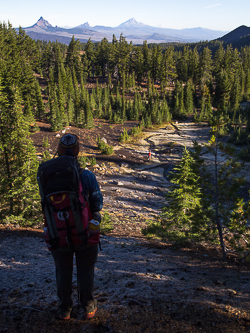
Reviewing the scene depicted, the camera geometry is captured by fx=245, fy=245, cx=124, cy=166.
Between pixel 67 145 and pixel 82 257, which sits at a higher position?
pixel 67 145

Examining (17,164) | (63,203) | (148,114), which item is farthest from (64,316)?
(148,114)

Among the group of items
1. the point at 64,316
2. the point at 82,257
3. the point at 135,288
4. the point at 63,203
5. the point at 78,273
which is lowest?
the point at 135,288

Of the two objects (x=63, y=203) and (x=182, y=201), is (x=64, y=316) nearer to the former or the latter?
(x=63, y=203)

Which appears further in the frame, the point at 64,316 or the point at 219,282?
the point at 219,282

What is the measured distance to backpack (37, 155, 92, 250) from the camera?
9.77 feet

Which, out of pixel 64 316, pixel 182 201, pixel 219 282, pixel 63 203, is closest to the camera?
pixel 63 203

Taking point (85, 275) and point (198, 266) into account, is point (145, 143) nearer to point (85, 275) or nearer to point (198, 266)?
point (198, 266)

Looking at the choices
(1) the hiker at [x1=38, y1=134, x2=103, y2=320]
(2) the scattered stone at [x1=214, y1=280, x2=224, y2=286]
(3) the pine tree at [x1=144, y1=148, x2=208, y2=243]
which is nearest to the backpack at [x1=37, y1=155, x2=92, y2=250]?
(1) the hiker at [x1=38, y1=134, x2=103, y2=320]

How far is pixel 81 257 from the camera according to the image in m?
3.30

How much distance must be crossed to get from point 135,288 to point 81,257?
230 centimetres

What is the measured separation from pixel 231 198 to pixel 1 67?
127 ft

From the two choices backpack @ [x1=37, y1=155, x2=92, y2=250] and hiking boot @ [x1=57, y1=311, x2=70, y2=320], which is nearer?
backpack @ [x1=37, y1=155, x2=92, y2=250]

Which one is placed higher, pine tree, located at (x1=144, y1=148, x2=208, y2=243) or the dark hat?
the dark hat

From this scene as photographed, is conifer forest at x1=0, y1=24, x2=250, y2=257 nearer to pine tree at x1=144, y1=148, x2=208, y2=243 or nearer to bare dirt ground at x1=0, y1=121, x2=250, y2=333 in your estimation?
pine tree at x1=144, y1=148, x2=208, y2=243
